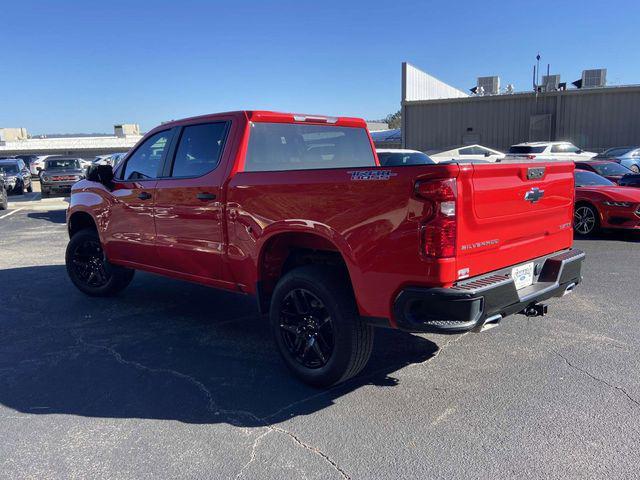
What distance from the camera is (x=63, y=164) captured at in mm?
22438

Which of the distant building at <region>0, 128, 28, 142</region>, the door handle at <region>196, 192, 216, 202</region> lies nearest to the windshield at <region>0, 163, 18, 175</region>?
the door handle at <region>196, 192, 216, 202</region>

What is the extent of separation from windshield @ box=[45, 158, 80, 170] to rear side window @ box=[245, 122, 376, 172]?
19.8m

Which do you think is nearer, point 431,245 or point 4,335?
point 431,245

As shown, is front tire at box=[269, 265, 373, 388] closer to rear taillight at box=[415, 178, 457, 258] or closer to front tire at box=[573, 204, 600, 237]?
rear taillight at box=[415, 178, 457, 258]

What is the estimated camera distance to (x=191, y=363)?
448 centimetres

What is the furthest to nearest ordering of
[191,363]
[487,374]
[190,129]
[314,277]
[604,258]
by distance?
1. [604,258]
2. [190,129]
3. [191,363]
4. [487,374]
5. [314,277]

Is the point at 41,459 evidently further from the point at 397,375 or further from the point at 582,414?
the point at 582,414

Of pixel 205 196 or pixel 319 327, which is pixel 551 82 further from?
pixel 319 327

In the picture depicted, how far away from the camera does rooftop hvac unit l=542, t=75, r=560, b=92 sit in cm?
3078

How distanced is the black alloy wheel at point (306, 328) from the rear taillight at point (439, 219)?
0.97 meters

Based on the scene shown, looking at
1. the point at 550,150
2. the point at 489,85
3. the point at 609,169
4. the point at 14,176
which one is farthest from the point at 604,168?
the point at 14,176

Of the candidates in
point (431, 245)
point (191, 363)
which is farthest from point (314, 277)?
point (191, 363)

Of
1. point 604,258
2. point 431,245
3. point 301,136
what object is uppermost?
point 301,136

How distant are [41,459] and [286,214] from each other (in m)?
2.18
